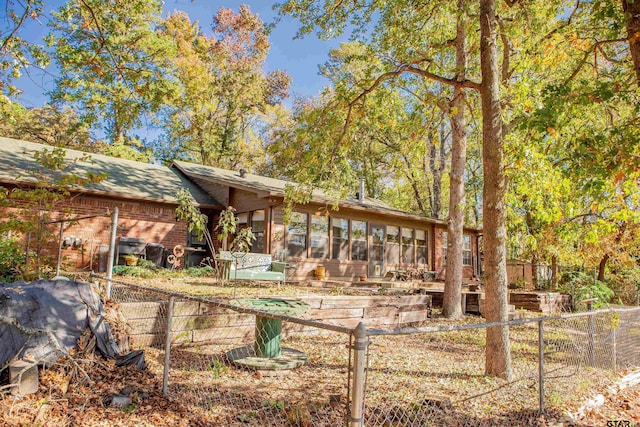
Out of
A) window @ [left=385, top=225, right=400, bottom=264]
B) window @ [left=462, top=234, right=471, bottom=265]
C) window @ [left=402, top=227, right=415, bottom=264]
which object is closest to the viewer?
window @ [left=385, top=225, right=400, bottom=264]

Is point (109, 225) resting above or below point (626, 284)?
above

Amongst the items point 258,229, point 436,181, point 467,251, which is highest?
point 436,181

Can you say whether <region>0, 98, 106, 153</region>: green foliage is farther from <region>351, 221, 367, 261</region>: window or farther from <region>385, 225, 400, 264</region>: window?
<region>385, 225, 400, 264</region>: window

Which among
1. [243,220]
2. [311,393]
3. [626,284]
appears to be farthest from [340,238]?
[626,284]

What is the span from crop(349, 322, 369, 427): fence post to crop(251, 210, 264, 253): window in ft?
42.3

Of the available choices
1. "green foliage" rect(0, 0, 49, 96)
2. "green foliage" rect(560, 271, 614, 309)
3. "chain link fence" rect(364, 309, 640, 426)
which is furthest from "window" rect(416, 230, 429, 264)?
"green foliage" rect(0, 0, 49, 96)

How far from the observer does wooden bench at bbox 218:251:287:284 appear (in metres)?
10.4

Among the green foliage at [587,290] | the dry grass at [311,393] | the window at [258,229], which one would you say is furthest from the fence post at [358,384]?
the green foliage at [587,290]

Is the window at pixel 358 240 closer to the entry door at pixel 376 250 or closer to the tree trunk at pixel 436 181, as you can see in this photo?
the entry door at pixel 376 250

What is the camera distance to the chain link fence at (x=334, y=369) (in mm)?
4070

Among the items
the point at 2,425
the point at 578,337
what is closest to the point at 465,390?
the point at 578,337

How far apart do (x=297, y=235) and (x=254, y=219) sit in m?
1.73

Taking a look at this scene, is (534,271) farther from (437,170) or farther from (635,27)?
(635,27)

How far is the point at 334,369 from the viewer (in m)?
5.63
